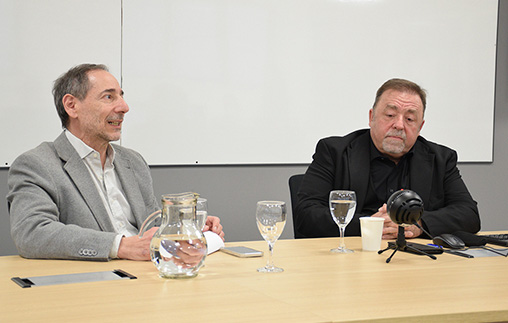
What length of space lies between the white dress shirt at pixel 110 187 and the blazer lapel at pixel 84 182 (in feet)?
0.30

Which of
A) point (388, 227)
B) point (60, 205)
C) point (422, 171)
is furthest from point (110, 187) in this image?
point (422, 171)

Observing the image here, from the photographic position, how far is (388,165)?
293cm

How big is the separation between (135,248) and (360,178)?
1414 millimetres

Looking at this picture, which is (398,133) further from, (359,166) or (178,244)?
(178,244)

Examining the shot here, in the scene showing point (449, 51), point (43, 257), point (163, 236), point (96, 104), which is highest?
point (449, 51)

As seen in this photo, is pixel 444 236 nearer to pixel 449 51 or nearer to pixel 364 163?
pixel 364 163

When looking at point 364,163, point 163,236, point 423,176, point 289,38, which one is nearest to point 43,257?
point 163,236

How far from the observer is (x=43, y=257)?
177cm

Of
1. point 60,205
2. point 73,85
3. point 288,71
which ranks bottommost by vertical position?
point 60,205

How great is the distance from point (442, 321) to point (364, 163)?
1.72 m

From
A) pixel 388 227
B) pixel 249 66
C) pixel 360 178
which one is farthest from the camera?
pixel 249 66

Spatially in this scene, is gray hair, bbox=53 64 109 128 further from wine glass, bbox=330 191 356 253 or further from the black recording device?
the black recording device

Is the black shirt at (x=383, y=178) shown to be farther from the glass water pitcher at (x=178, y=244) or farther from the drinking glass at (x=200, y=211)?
the glass water pitcher at (x=178, y=244)

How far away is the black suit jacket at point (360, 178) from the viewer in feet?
8.91
